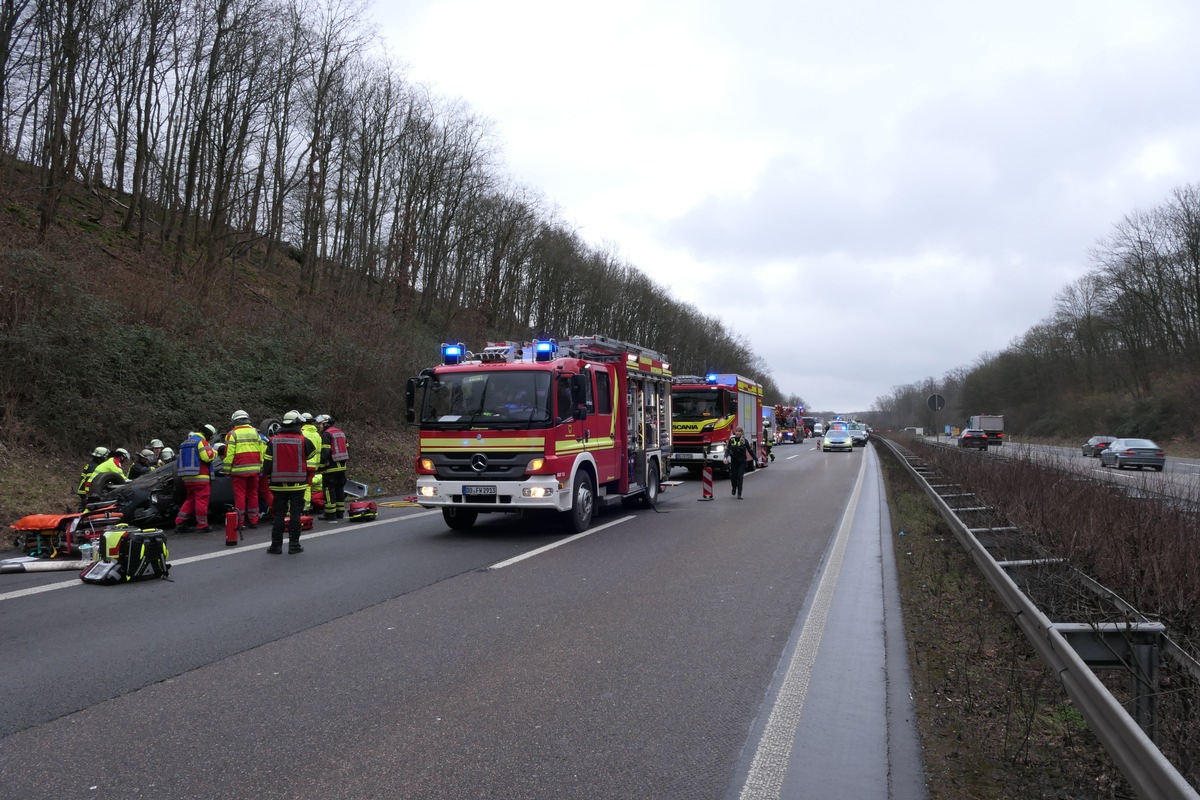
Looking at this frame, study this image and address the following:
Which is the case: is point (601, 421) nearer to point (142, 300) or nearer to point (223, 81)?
point (142, 300)

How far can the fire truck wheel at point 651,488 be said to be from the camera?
1574 centimetres

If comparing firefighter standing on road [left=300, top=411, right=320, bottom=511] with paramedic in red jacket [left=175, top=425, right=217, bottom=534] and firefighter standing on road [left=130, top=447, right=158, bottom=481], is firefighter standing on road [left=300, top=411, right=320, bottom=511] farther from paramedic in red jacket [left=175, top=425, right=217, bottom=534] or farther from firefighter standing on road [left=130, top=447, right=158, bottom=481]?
firefighter standing on road [left=130, top=447, right=158, bottom=481]

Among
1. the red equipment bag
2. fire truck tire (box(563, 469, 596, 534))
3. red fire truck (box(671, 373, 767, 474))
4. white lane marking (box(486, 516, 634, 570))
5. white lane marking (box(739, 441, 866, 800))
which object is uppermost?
red fire truck (box(671, 373, 767, 474))

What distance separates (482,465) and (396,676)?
6.21 meters

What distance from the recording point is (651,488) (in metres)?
15.9

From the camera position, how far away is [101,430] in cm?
1516

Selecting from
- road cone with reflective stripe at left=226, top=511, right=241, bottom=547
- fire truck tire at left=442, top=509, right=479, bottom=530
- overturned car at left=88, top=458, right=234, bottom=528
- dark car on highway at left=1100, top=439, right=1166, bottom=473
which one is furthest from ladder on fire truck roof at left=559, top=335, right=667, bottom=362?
dark car on highway at left=1100, top=439, right=1166, bottom=473

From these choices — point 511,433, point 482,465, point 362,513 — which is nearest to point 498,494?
point 482,465

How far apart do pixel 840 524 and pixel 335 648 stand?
9737 millimetres

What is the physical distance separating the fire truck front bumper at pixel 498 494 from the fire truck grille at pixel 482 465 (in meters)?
0.08

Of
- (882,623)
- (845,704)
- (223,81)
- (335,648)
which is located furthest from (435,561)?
(223,81)

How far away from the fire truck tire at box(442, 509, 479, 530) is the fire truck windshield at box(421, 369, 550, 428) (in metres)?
1.49

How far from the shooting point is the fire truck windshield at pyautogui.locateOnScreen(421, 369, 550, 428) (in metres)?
11.4

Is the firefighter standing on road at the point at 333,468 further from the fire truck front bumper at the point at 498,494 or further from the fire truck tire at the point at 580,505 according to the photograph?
the fire truck tire at the point at 580,505
